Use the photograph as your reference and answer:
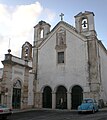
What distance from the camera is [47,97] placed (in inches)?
1096

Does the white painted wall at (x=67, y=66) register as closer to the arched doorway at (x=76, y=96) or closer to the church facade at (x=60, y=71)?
the church facade at (x=60, y=71)

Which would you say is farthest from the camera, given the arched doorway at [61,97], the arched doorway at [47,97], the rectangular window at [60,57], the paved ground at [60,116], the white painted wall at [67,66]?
the rectangular window at [60,57]

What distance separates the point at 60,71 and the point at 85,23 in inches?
311

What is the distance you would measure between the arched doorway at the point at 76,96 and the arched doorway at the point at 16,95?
23.3 feet

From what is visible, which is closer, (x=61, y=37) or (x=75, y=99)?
(x=75, y=99)

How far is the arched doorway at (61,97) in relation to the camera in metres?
26.4

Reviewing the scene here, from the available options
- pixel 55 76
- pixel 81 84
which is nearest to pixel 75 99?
pixel 81 84

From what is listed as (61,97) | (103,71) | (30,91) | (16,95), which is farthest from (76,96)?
(16,95)

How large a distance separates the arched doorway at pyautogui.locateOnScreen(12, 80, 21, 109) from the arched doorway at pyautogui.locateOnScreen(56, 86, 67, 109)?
5502 mm

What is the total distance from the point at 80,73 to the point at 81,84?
148 cm

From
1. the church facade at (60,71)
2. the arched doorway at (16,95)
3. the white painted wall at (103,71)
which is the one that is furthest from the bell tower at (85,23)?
the arched doorway at (16,95)

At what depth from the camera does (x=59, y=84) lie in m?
26.9

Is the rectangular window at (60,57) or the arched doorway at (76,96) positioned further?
the rectangular window at (60,57)

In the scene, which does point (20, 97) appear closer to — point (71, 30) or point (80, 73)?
point (80, 73)
